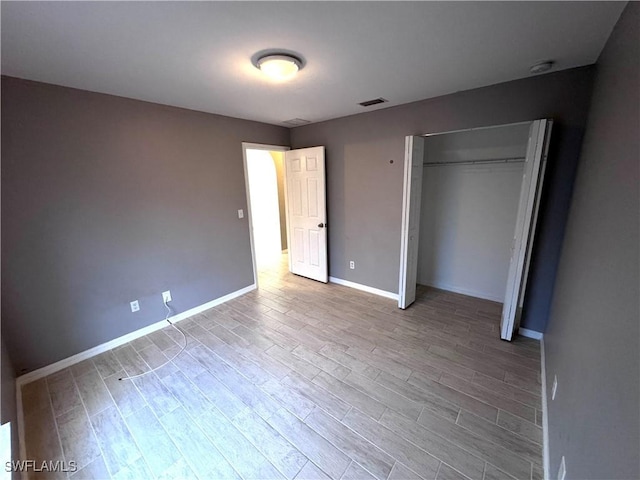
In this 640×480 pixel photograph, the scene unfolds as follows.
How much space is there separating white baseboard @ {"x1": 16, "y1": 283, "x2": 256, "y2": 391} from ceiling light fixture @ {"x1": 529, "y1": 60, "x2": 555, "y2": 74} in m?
3.96

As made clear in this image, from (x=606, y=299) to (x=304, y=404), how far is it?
1811 mm

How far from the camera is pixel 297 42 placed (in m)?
1.59

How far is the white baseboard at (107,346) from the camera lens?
2192 millimetres

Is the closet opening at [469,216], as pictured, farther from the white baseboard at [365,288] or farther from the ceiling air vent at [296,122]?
the ceiling air vent at [296,122]

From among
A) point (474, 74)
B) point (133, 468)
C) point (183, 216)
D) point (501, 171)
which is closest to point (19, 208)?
point (183, 216)

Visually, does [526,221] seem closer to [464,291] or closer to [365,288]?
[464,291]

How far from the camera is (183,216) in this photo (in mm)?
3006

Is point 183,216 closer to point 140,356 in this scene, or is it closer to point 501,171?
point 140,356

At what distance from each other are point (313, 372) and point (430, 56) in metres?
2.60

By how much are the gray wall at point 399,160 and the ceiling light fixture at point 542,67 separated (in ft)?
0.57

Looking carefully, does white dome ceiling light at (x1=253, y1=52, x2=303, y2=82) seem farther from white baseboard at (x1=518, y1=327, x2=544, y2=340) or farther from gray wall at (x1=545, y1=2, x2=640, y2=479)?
white baseboard at (x1=518, y1=327, x2=544, y2=340)

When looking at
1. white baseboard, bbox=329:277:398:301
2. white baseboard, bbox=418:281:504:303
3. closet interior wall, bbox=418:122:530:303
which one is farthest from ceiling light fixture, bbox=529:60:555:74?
white baseboard, bbox=329:277:398:301

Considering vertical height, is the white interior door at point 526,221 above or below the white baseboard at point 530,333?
above

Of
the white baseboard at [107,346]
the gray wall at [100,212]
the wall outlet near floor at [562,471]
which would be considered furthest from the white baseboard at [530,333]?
the gray wall at [100,212]
